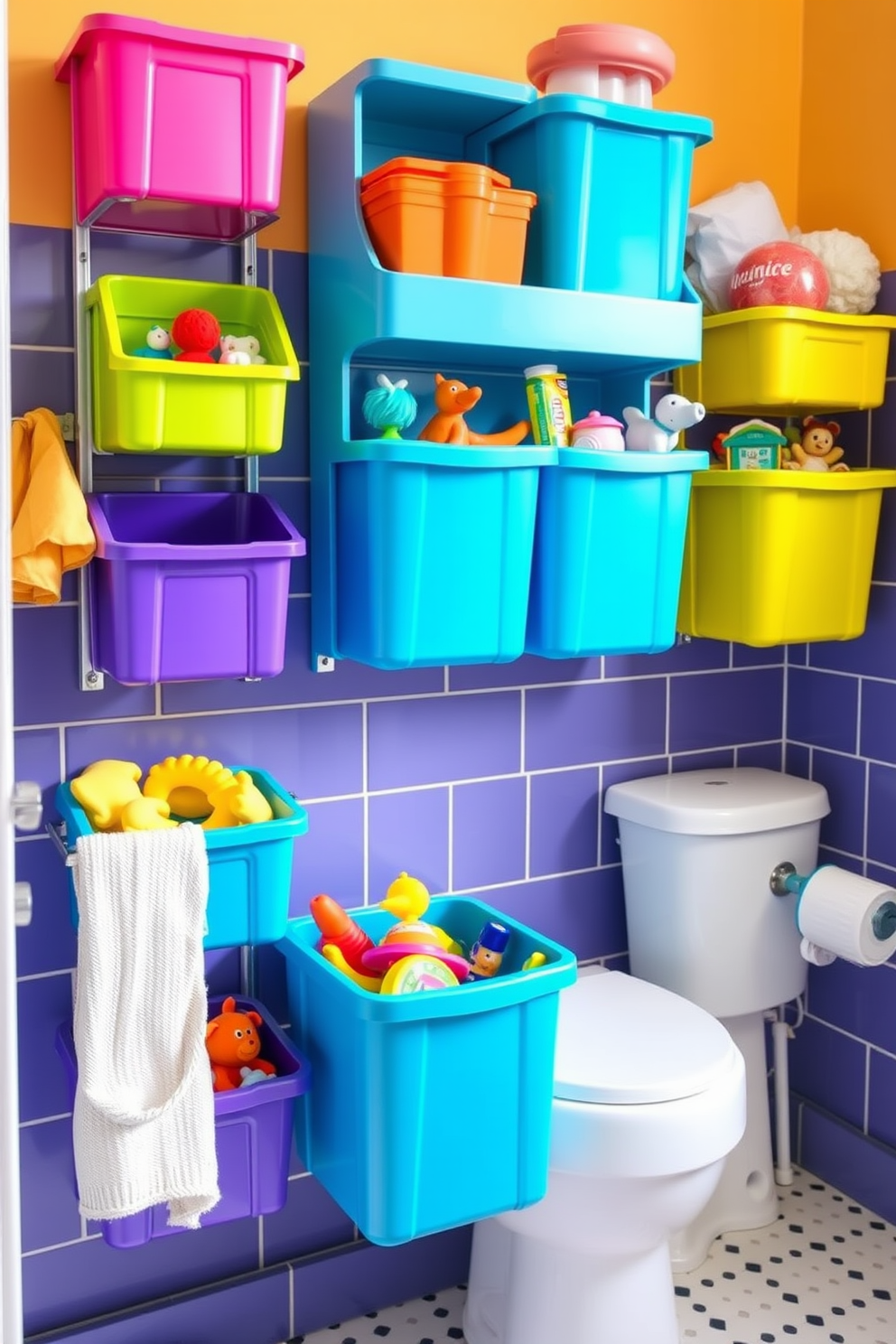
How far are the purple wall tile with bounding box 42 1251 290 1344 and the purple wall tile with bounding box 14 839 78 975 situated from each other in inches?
17.5

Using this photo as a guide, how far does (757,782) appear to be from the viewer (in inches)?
89.2

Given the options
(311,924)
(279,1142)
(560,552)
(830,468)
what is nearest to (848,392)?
(830,468)

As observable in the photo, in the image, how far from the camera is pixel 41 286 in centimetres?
166

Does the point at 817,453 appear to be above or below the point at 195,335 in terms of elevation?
below

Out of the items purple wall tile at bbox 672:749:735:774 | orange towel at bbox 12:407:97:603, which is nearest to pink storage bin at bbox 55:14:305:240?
orange towel at bbox 12:407:97:603

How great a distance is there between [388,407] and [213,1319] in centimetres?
131

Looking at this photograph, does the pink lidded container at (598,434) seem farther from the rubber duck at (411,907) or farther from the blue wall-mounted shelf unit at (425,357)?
the rubber duck at (411,907)

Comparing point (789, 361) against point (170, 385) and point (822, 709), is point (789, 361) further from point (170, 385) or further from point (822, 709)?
point (170, 385)

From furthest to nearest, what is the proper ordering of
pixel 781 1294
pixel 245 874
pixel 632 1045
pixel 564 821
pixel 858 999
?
pixel 858 999 → pixel 564 821 → pixel 781 1294 → pixel 632 1045 → pixel 245 874

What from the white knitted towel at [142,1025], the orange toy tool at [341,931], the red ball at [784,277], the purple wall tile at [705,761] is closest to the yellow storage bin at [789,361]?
the red ball at [784,277]

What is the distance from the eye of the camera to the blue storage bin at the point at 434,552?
1.72 m

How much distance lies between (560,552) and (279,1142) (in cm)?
88

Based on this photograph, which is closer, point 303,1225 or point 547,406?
point 547,406

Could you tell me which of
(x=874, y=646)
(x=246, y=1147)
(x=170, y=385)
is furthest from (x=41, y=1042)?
(x=874, y=646)
